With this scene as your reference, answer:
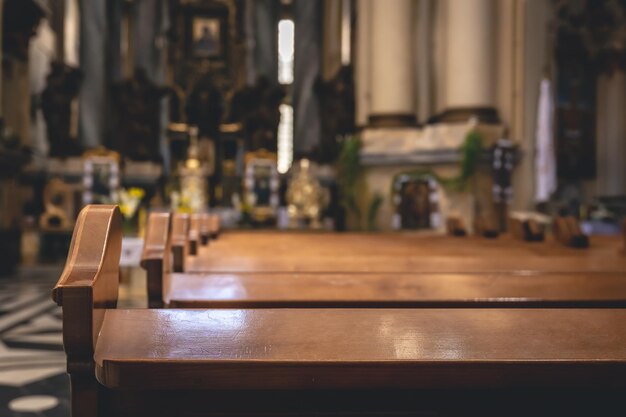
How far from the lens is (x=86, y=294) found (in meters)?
0.90

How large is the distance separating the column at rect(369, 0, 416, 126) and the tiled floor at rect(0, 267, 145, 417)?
233 inches

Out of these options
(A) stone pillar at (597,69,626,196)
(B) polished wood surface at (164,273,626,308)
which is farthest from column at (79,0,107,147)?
(B) polished wood surface at (164,273,626,308)

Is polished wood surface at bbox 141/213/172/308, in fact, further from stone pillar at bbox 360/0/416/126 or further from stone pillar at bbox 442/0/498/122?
stone pillar at bbox 360/0/416/126

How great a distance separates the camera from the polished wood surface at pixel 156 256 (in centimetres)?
153

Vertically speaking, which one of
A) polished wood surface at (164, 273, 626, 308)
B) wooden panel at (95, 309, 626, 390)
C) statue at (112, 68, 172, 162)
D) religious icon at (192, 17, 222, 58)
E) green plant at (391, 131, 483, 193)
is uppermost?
religious icon at (192, 17, 222, 58)

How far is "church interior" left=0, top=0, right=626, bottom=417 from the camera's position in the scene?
933 millimetres

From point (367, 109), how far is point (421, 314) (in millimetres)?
11378

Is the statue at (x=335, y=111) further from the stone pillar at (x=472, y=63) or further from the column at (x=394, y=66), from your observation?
the stone pillar at (x=472, y=63)

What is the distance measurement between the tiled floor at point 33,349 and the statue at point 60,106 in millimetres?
7528

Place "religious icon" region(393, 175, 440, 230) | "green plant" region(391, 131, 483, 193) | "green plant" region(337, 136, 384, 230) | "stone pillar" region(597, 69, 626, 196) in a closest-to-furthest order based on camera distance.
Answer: "green plant" region(391, 131, 483, 193) < "religious icon" region(393, 175, 440, 230) < "green plant" region(337, 136, 384, 230) < "stone pillar" region(597, 69, 626, 196)

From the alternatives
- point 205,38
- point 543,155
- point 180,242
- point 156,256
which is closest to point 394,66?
point 543,155

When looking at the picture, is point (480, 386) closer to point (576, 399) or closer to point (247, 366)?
point (576, 399)

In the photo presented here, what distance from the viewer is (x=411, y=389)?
0.93m

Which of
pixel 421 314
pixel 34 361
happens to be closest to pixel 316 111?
pixel 34 361
